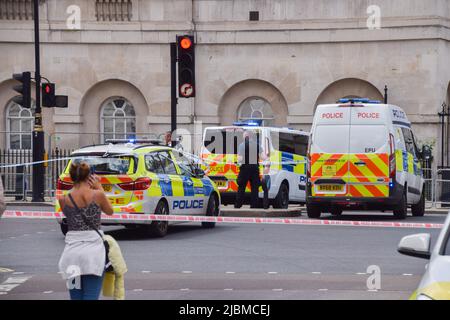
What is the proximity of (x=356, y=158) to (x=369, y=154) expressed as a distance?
10.9 inches

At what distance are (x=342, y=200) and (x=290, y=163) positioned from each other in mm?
4843

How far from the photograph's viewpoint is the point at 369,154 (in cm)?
2334

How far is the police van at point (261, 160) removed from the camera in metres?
26.4

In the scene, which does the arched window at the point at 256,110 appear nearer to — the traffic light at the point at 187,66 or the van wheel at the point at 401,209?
the van wheel at the point at 401,209

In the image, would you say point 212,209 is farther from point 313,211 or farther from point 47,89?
point 47,89

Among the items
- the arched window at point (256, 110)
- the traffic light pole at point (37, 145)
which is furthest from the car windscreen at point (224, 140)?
the arched window at point (256, 110)

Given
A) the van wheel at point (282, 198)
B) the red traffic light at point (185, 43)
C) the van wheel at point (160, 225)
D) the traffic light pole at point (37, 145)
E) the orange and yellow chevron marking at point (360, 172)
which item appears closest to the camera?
the van wheel at point (160, 225)

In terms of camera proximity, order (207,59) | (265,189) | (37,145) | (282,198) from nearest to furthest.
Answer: (265,189) → (282,198) → (37,145) → (207,59)

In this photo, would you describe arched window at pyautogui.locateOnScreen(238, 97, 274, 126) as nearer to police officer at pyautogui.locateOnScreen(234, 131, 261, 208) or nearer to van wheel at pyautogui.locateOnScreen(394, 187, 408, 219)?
police officer at pyautogui.locateOnScreen(234, 131, 261, 208)

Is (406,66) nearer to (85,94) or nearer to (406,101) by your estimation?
(406,101)

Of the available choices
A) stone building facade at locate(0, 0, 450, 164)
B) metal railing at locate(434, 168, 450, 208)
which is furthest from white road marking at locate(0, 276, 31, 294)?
stone building facade at locate(0, 0, 450, 164)

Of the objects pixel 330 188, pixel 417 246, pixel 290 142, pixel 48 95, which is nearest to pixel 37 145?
pixel 48 95

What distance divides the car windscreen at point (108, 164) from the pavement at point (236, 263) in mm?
1156

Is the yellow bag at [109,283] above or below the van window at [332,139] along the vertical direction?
below
